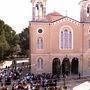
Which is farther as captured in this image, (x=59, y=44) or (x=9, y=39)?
(x=9, y=39)

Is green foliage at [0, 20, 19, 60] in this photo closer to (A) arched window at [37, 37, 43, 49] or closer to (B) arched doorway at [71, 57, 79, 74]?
(A) arched window at [37, 37, 43, 49]

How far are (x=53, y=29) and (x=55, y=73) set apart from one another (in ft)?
16.3

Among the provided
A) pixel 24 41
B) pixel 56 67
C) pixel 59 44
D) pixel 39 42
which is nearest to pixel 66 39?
pixel 59 44

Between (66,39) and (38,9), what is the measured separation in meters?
4.64

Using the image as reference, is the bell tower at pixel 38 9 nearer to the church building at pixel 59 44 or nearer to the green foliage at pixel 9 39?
the church building at pixel 59 44

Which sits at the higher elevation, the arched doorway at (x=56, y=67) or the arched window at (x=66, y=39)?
the arched window at (x=66, y=39)

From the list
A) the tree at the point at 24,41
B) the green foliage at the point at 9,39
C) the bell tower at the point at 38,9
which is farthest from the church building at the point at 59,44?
the tree at the point at 24,41

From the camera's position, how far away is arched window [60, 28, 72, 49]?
4406 cm

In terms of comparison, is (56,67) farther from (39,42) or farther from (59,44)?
(39,42)

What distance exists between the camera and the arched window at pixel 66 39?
44.1m

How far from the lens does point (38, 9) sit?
146 ft

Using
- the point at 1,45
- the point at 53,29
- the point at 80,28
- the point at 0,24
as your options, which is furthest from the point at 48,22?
the point at 0,24

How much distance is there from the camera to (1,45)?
185 ft

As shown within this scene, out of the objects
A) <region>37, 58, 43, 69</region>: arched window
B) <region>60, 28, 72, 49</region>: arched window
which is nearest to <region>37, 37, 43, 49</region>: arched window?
<region>37, 58, 43, 69</region>: arched window
